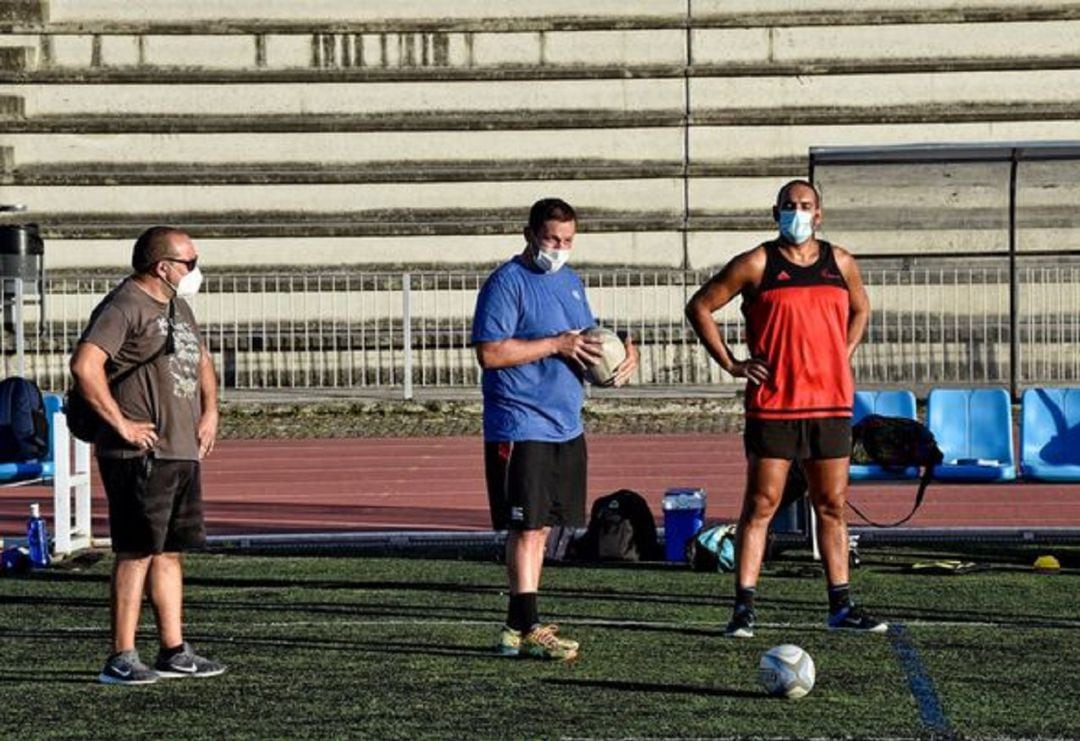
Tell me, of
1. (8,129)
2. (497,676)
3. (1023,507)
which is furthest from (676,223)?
(497,676)

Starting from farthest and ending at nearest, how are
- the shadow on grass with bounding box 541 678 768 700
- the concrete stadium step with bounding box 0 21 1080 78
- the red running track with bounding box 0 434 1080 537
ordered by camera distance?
the concrete stadium step with bounding box 0 21 1080 78, the red running track with bounding box 0 434 1080 537, the shadow on grass with bounding box 541 678 768 700

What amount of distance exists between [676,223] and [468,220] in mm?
2566

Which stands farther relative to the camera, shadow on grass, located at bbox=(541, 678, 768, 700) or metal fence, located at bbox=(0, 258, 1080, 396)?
metal fence, located at bbox=(0, 258, 1080, 396)

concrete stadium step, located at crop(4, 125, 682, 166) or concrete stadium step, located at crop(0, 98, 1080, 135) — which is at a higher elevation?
concrete stadium step, located at crop(0, 98, 1080, 135)

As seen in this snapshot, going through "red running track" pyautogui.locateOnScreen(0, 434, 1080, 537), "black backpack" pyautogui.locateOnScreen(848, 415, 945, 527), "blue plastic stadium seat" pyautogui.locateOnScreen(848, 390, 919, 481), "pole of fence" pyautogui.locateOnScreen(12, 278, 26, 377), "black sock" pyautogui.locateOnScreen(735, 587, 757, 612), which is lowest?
"red running track" pyautogui.locateOnScreen(0, 434, 1080, 537)

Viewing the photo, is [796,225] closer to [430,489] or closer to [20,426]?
[20,426]

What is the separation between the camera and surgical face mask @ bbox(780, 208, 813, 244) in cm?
1199

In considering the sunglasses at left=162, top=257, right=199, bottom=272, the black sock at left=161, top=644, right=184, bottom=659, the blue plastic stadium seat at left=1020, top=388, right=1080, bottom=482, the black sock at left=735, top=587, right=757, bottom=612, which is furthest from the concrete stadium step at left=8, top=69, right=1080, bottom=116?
the black sock at left=161, top=644, right=184, bottom=659

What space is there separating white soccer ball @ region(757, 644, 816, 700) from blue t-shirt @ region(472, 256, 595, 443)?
1.80m

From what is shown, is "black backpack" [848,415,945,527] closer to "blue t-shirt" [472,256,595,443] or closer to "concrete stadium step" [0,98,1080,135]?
"blue t-shirt" [472,256,595,443]

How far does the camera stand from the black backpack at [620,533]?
1548 centimetres

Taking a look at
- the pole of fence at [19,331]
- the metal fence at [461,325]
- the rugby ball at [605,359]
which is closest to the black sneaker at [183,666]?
the rugby ball at [605,359]

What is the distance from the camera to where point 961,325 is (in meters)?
28.6

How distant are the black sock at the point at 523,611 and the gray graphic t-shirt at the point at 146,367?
1524 millimetres
